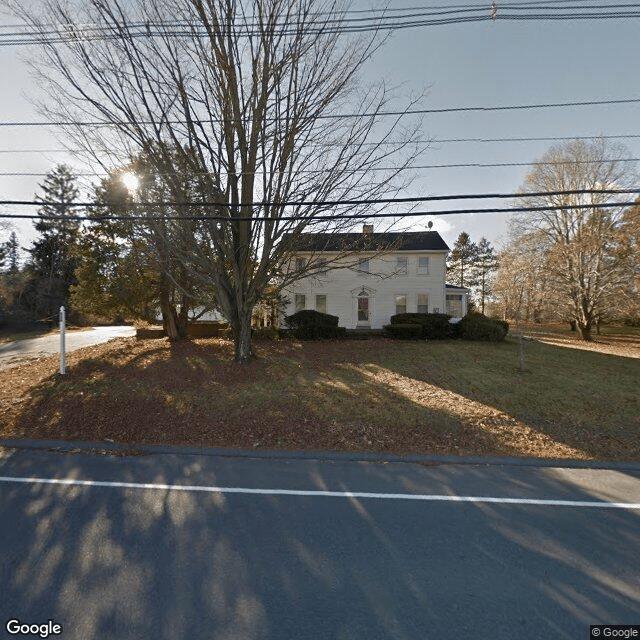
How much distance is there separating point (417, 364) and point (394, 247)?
4.20 meters

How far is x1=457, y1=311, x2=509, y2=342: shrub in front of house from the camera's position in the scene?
637 inches

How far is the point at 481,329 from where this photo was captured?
1636cm

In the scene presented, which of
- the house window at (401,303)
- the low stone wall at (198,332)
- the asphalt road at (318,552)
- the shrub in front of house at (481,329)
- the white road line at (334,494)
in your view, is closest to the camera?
the asphalt road at (318,552)

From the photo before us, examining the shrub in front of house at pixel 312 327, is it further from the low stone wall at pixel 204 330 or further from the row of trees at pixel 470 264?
the row of trees at pixel 470 264

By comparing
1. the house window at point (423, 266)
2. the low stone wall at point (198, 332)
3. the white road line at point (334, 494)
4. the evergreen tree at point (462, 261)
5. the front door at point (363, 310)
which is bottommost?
the white road line at point (334, 494)

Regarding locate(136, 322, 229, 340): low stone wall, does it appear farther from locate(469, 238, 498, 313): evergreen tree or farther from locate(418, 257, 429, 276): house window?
locate(469, 238, 498, 313): evergreen tree

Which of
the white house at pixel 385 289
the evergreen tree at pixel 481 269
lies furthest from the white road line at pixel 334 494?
the evergreen tree at pixel 481 269

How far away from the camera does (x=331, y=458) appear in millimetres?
4793

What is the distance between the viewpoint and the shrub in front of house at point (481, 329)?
16172 millimetres

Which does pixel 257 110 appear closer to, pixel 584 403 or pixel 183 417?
pixel 183 417

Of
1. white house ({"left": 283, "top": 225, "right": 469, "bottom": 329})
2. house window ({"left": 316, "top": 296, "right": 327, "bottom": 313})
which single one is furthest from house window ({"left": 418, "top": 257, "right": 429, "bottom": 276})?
house window ({"left": 316, "top": 296, "right": 327, "bottom": 313})

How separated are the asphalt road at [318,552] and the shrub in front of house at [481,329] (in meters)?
12.6

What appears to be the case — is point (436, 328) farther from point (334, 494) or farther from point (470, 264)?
point (470, 264)

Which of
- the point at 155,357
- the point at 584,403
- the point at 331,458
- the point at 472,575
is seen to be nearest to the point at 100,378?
the point at 155,357
